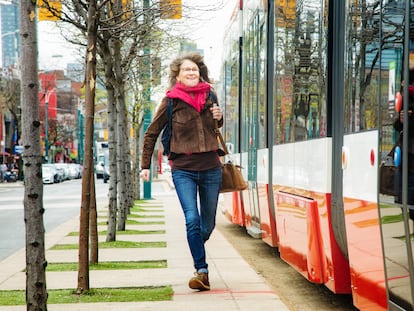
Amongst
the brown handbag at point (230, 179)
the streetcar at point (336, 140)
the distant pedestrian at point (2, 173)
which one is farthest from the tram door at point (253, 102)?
the distant pedestrian at point (2, 173)

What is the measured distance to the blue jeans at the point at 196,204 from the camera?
7.86 meters

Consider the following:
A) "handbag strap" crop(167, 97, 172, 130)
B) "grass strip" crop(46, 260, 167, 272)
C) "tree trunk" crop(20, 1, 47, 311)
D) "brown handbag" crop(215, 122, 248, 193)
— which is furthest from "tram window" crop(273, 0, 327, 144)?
"tree trunk" crop(20, 1, 47, 311)

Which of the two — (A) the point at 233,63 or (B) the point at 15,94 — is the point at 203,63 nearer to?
(A) the point at 233,63

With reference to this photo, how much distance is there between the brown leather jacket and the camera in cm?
795

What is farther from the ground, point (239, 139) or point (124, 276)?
point (239, 139)

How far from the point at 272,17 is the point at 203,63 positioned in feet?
8.25

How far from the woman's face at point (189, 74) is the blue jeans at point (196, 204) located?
32.1 inches

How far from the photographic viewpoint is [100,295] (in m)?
8.20

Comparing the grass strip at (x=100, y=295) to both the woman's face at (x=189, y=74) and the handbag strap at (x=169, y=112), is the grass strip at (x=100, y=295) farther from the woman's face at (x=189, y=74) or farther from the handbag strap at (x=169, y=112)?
the woman's face at (x=189, y=74)

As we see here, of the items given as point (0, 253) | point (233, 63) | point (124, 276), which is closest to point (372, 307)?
point (124, 276)

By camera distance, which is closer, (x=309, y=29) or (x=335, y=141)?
(x=335, y=141)

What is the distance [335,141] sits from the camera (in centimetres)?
691

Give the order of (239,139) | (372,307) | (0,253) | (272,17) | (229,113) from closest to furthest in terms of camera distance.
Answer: (372,307) → (272,17) → (0,253) → (239,139) → (229,113)

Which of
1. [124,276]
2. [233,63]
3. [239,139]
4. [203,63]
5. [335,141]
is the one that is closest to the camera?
[335,141]
